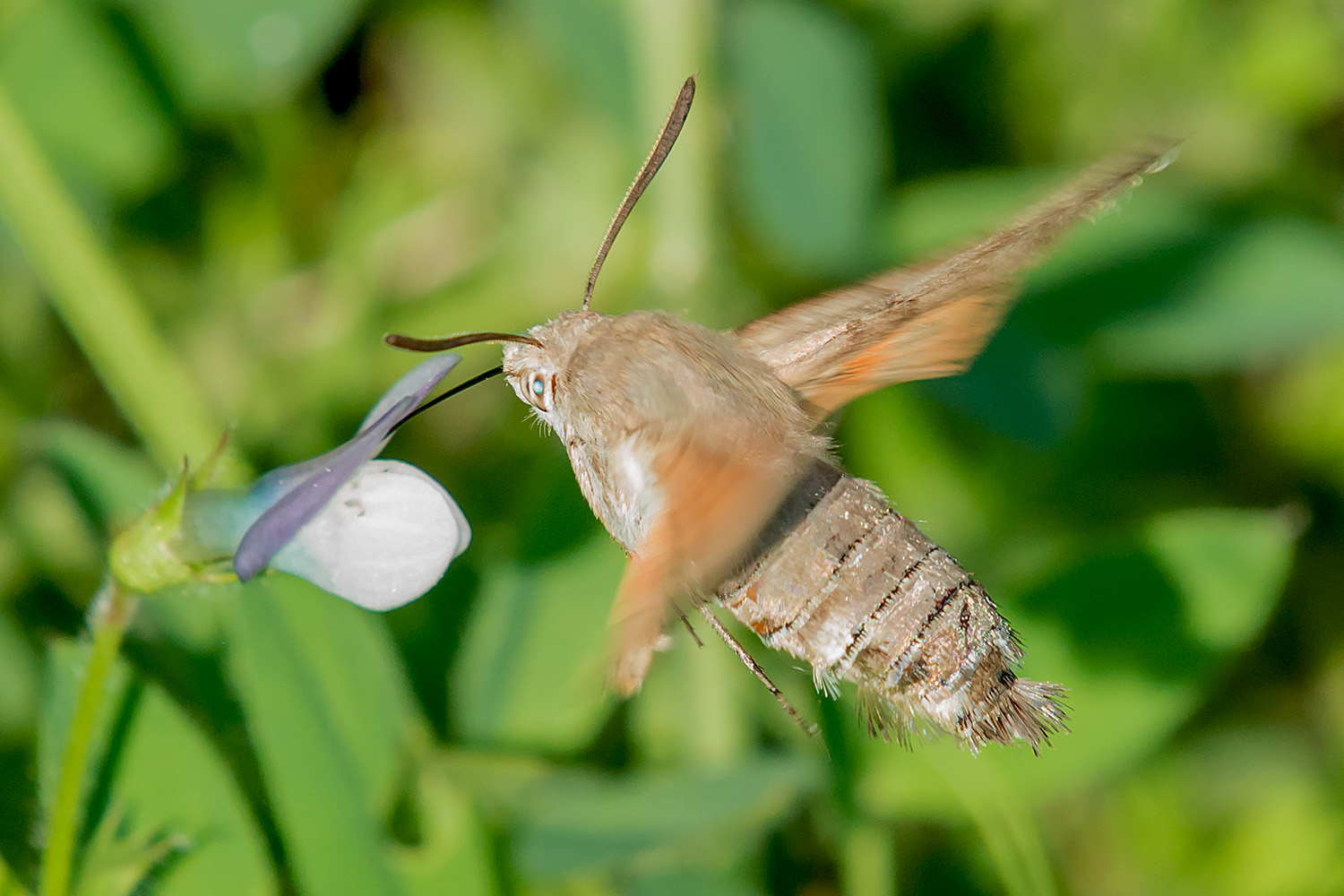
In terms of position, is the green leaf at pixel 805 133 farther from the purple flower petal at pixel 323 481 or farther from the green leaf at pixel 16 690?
the green leaf at pixel 16 690

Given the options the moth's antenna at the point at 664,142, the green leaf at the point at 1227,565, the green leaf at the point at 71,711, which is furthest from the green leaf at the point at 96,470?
the green leaf at the point at 1227,565

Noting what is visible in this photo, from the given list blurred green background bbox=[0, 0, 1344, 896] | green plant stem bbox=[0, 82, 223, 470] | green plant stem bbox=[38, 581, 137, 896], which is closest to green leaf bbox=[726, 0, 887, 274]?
blurred green background bbox=[0, 0, 1344, 896]

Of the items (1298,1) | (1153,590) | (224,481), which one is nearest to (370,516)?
(224,481)

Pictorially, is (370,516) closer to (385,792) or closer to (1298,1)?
(385,792)

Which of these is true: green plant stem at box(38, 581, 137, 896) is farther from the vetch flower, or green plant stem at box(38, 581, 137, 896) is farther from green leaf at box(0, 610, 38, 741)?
green leaf at box(0, 610, 38, 741)

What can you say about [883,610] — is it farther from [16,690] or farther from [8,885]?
[16,690]

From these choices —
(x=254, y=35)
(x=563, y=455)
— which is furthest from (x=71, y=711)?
(x=254, y=35)
